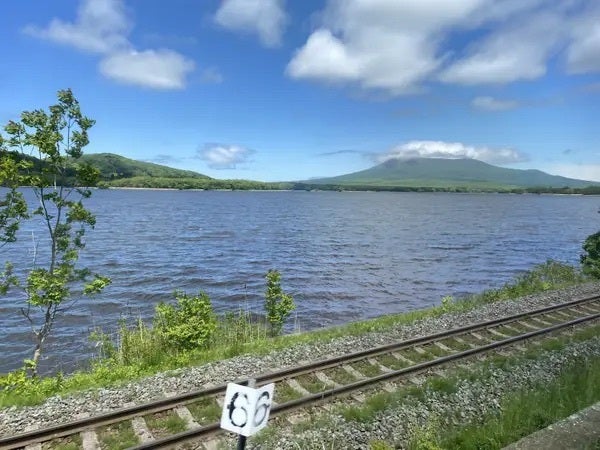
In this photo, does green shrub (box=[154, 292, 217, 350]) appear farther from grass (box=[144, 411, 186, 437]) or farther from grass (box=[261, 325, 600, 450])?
grass (box=[261, 325, 600, 450])

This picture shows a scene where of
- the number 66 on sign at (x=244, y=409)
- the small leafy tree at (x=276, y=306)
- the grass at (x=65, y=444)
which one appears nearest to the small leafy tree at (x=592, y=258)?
the small leafy tree at (x=276, y=306)

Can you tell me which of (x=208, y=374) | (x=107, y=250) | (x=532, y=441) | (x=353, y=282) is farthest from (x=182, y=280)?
(x=532, y=441)

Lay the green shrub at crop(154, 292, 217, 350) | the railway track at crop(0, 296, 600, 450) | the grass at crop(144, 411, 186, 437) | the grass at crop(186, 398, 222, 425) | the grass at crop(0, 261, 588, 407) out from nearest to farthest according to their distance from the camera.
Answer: the railway track at crop(0, 296, 600, 450) < the grass at crop(144, 411, 186, 437) < the grass at crop(186, 398, 222, 425) < the grass at crop(0, 261, 588, 407) < the green shrub at crop(154, 292, 217, 350)

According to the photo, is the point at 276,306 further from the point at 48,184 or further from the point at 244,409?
the point at 244,409

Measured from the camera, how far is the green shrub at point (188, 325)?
46.1 ft

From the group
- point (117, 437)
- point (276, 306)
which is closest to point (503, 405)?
point (117, 437)

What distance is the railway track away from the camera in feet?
25.8

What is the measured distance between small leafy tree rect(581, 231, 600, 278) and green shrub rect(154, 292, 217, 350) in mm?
25006

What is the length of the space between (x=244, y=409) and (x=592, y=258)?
108ft

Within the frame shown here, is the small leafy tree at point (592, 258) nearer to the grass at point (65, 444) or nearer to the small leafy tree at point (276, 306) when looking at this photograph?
the small leafy tree at point (276, 306)

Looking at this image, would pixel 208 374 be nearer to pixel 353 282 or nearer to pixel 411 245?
pixel 353 282

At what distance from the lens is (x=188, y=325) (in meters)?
14.2

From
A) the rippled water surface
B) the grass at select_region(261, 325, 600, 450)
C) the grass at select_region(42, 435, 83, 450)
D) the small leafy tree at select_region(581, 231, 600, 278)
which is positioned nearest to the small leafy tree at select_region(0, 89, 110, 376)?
the rippled water surface

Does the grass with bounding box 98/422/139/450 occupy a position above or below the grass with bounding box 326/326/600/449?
below
